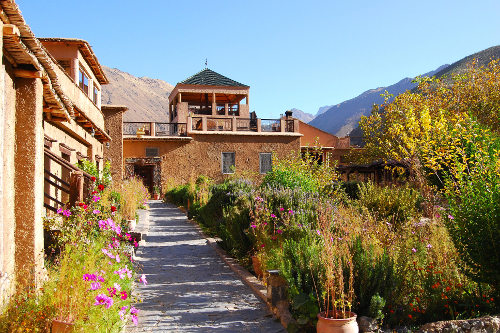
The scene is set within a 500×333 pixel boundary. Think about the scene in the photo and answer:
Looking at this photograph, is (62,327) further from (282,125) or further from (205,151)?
(282,125)

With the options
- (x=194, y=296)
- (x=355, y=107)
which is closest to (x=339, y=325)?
(x=194, y=296)

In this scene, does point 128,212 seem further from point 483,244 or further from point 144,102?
point 144,102

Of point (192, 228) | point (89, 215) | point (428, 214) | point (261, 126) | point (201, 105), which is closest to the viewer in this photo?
point (89, 215)

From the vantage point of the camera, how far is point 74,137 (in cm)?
1286

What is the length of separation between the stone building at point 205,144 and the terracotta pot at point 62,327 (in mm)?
19817

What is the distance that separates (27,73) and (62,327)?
272 centimetres

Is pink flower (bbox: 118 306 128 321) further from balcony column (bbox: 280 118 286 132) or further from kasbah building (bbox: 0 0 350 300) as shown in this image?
balcony column (bbox: 280 118 286 132)

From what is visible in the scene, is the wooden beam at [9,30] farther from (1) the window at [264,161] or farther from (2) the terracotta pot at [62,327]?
(1) the window at [264,161]

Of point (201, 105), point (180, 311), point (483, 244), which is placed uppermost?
point (201, 105)

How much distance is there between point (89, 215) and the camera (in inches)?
238

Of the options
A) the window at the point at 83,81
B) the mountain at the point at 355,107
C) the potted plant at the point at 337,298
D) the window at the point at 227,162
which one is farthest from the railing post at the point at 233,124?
the mountain at the point at 355,107

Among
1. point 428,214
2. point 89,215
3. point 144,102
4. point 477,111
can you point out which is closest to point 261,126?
point 477,111

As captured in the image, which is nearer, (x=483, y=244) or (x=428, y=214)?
(x=483, y=244)

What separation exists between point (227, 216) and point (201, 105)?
77.6ft
